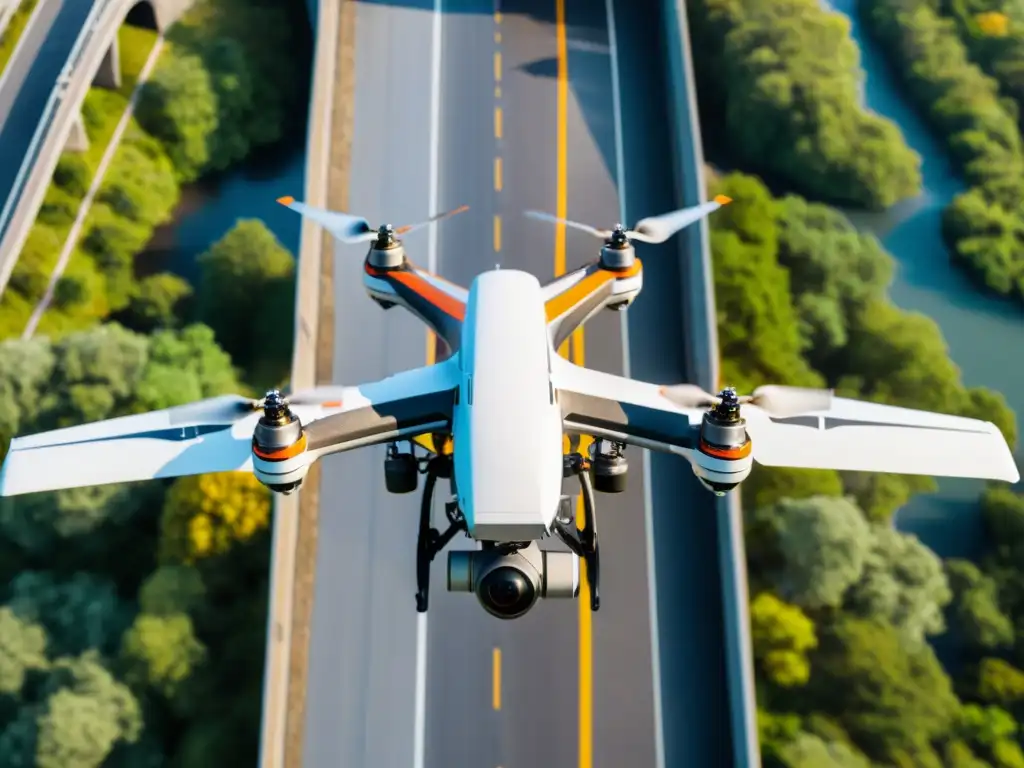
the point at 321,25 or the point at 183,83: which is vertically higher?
the point at 183,83

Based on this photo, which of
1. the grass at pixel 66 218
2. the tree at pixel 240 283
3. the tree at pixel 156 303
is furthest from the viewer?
the tree at pixel 156 303

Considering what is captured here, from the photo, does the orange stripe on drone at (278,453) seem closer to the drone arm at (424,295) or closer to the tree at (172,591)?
the drone arm at (424,295)

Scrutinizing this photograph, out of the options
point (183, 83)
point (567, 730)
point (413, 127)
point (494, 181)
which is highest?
point (183, 83)

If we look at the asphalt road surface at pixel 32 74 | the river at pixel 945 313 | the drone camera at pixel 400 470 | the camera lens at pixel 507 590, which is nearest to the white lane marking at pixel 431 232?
the drone camera at pixel 400 470

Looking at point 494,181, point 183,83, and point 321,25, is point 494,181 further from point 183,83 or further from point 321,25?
point 183,83

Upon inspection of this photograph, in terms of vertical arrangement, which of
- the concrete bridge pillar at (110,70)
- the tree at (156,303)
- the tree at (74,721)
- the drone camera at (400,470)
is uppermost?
the concrete bridge pillar at (110,70)

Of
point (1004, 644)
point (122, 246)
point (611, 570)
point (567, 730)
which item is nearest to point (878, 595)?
point (1004, 644)

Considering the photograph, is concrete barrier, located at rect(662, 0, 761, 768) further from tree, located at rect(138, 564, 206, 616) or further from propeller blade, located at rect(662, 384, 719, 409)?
tree, located at rect(138, 564, 206, 616)
